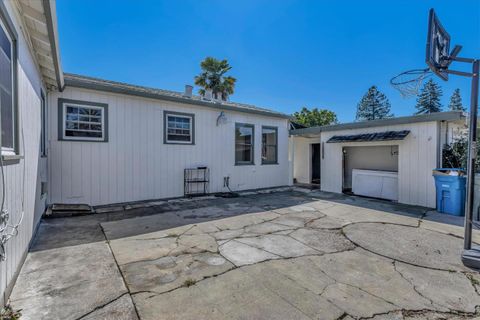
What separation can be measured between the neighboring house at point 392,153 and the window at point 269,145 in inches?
39.9

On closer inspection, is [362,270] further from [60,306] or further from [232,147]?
[232,147]

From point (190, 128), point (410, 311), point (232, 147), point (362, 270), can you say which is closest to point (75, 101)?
point (190, 128)

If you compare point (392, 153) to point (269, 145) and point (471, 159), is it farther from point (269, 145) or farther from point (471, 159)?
point (471, 159)

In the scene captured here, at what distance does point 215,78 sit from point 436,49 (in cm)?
1467

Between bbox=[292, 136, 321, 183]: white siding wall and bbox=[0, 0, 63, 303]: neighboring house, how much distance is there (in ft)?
30.6

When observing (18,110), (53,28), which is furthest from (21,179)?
(53,28)

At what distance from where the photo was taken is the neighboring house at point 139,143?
5.24m

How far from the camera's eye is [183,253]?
300cm

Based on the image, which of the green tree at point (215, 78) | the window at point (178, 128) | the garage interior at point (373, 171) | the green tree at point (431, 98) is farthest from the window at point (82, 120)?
the green tree at point (431, 98)

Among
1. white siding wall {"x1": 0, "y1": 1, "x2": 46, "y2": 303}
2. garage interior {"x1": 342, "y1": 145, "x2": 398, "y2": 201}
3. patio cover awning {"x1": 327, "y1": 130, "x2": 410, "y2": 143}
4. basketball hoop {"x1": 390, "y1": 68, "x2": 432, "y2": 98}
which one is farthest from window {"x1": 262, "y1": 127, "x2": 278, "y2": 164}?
white siding wall {"x1": 0, "y1": 1, "x2": 46, "y2": 303}

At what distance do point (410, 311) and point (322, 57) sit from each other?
10991 mm

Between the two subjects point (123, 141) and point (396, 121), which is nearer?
point (123, 141)

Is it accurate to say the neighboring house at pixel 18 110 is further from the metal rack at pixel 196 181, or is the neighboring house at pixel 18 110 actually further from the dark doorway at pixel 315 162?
the dark doorway at pixel 315 162

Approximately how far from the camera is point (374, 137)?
6.81 metres
